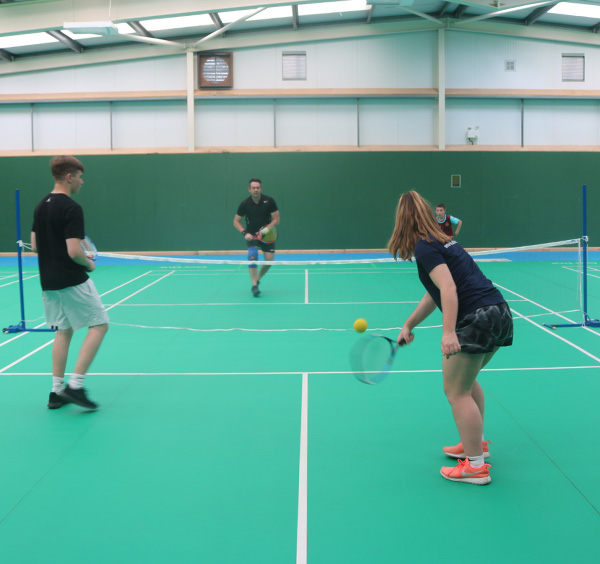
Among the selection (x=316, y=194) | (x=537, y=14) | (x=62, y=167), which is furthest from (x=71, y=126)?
(x=62, y=167)

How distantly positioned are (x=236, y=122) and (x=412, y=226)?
16263 millimetres

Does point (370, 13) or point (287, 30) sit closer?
point (370, 13)

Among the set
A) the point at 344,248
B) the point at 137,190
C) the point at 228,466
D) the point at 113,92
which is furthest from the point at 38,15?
the point at 228,466

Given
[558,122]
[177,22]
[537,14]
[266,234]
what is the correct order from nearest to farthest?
[266,234], [177,22], [537,14], [558,122]

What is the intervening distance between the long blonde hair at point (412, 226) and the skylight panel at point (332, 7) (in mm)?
15143

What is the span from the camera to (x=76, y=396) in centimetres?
489

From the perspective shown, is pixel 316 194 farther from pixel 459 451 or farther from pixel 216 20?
pixel 459 451

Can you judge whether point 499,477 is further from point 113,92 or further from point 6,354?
point 113,92

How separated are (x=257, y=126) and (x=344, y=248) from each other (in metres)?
4.28

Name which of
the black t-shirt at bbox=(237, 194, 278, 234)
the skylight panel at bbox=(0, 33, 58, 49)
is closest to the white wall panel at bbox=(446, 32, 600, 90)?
the black t-shirt at bbox=(237, 194, 278, 234)

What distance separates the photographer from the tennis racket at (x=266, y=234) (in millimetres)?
10547

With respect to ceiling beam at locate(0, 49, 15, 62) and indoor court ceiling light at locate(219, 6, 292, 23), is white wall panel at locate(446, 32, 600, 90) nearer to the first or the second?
indoor court ceiling light at locate(219, 6, 292, 23)

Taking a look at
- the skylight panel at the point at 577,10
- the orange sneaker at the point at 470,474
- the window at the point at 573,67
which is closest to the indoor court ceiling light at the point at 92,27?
the skylight panel at the point at 577,10

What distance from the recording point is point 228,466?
12.8 feet
